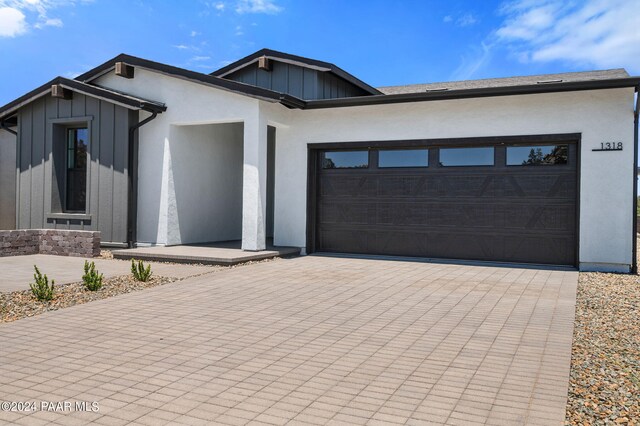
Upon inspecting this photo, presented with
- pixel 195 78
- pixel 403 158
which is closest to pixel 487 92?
pixel 403 158

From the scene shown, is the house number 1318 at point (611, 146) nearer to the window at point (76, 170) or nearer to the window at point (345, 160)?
the window at point (345, 160)

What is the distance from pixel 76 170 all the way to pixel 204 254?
5.47 m

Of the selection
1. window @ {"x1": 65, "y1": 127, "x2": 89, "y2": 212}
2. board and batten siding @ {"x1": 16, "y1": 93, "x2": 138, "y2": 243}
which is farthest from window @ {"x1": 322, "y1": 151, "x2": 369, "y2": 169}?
window @ {"x1": 65, "y1": 127, "x2": 89, "y2": 212}

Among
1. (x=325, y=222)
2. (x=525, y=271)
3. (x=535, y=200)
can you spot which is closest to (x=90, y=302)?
(x=325, y=222)

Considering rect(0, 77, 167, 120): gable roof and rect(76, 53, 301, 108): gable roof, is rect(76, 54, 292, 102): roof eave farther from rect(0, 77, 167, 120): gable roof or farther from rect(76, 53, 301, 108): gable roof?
rect(0, 77, 167, 120): gable roof

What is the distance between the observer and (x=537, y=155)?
11820 millimetres

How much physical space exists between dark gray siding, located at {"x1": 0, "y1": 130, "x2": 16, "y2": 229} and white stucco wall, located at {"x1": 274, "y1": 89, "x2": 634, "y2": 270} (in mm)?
10746

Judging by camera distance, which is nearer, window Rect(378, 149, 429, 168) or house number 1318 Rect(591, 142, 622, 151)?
house number 1318 Rect(591, 142, 622, 151)

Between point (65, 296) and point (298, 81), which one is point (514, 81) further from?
point (65, 296)

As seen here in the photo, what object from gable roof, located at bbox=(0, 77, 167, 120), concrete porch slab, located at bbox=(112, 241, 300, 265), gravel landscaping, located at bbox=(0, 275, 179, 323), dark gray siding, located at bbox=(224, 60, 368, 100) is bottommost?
gravel landscaping, located at bbox=(0, 275, 179, 323)

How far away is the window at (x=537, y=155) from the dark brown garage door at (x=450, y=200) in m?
0.02

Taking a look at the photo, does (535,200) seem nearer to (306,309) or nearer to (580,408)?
(306,309)

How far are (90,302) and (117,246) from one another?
6.67m

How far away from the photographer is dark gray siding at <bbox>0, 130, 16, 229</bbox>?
17469 millimetres
